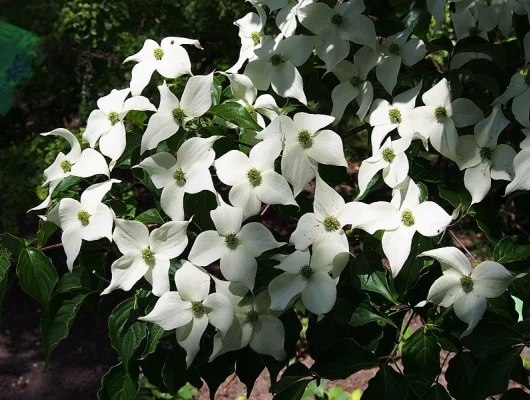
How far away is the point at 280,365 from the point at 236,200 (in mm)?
254

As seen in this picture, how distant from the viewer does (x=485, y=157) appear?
38.5 inches

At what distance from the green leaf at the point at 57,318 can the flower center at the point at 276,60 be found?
46cm

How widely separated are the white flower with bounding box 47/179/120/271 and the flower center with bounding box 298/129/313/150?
265mm

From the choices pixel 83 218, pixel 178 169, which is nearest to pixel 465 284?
pixel 178 169

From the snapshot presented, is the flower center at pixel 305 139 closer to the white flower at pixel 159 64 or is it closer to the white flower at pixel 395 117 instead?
the white flower at pixel 395 117

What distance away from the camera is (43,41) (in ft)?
8.69

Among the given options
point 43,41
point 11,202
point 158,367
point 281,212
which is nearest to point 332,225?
point 281,212

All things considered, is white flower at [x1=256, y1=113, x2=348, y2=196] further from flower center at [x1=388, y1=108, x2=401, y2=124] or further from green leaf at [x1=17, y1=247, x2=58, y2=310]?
green leaf at [x1=17, y1=247, x2=58, y2=310]

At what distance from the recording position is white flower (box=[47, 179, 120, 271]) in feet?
3.04

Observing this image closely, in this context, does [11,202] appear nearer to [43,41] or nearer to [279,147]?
[43,41]

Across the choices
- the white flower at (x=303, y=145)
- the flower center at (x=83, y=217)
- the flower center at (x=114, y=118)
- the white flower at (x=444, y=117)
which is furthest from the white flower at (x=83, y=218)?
the white flower at (x=444, y=117)

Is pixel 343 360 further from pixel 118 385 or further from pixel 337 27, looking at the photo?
pixel 337 27

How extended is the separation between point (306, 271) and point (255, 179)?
0.14 m

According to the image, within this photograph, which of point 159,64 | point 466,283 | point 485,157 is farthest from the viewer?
point 159,64
